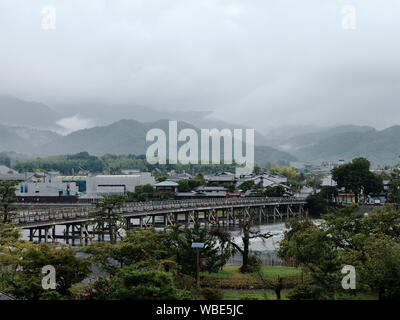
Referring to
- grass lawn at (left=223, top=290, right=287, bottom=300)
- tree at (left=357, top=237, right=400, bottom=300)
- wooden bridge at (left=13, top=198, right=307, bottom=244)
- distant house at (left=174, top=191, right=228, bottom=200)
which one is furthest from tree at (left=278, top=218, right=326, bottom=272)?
distant house at (left=174, top=191, right=228, bottom=200)

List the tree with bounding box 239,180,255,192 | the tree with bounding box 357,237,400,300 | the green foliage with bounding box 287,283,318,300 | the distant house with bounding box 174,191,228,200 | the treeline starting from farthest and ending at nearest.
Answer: the treeline, the tree with bounding box 239,180,255,192, the distant house with bounding box 174,191,228,200, the green foliage with bounding box 287,283,318,300, the tree with bounding box 357,237,400,300

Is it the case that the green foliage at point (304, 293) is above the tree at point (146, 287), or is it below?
below

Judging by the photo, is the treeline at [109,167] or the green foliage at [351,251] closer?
the green foliage at [351,251]

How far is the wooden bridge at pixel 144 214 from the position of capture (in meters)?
38.9

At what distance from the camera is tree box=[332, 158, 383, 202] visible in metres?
69.8

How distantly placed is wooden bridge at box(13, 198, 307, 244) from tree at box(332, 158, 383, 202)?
6844mm

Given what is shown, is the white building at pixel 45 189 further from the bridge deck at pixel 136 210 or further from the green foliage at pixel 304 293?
the green foliage at pixel 304 293

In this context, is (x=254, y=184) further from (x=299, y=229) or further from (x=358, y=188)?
(x=299, y=229)

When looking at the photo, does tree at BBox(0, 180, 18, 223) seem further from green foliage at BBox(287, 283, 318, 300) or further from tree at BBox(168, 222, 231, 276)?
green foliage at BBox(287, 283, 318, 300)

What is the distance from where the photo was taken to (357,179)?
229 ft

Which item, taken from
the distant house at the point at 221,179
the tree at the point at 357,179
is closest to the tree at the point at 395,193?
the tree at the point at 357,179

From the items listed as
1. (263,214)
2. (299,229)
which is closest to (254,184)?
(263,214)

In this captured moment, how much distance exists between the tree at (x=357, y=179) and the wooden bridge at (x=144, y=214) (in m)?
6.84

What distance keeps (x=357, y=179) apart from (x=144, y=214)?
35749 millimetres
